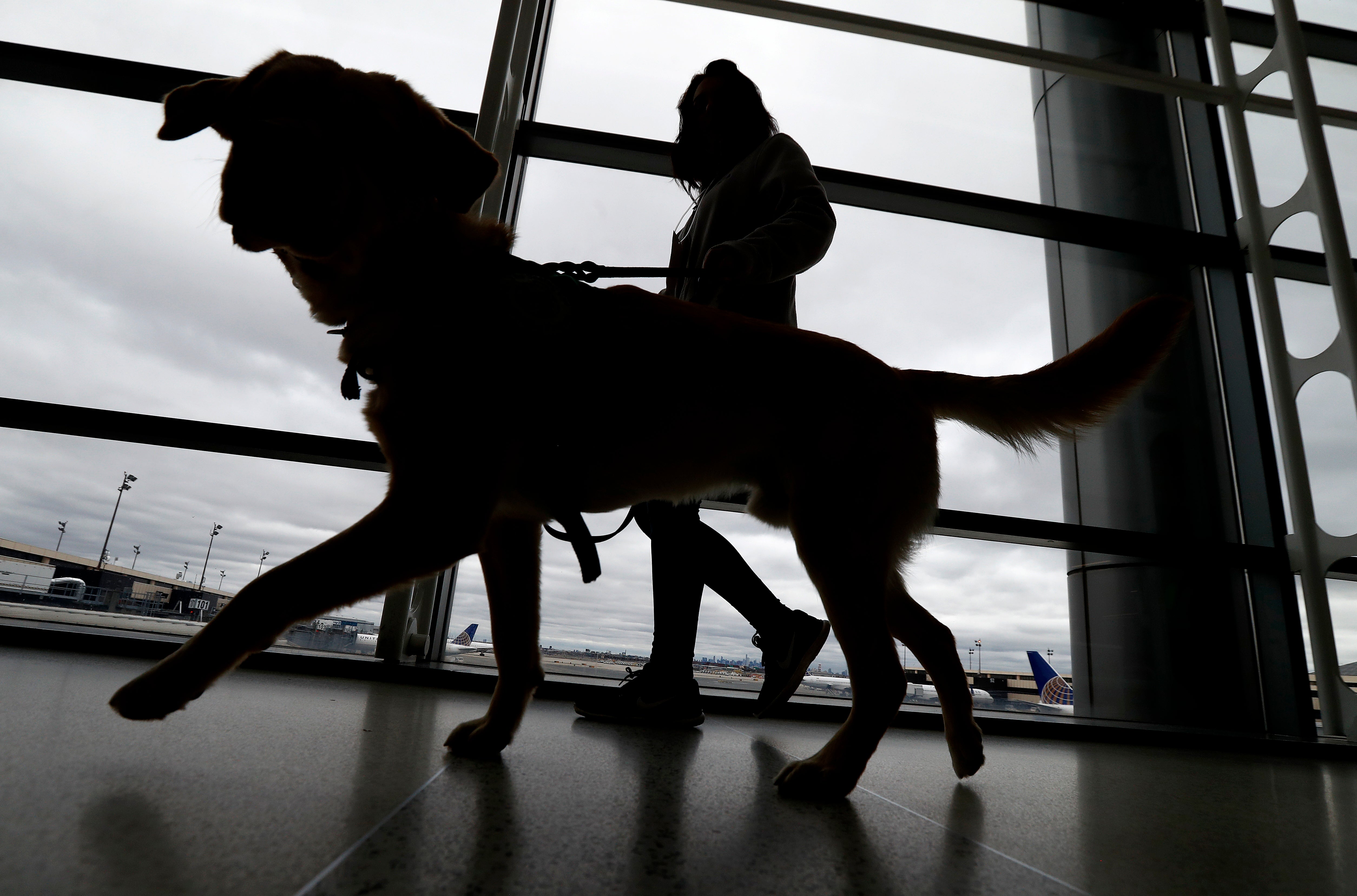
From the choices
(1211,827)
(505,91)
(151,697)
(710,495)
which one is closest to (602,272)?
(710,495)

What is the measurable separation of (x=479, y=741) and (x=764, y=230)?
46.6 inches

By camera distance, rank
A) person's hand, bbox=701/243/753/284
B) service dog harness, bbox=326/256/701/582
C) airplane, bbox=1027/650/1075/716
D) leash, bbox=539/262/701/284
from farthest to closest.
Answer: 1. airplane, bbox=1027/650/1075/716
2. person's hand, bbox=701/243/753/284
3. leash, bbox=539/262/701/284
4. service dog harness, bbox=326/256/701/582

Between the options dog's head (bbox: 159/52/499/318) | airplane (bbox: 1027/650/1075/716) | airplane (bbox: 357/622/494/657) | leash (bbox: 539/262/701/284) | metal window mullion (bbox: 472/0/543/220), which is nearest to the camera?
dog's head (bbox: 159/52/499/318)

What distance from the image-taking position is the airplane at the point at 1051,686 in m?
2.93

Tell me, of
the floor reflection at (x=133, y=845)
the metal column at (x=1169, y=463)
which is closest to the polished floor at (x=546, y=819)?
the floor reflection at (x=133, y=845)

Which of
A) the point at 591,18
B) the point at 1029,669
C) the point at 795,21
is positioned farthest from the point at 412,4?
the point at 1029,669

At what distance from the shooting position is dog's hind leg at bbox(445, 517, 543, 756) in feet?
3.67

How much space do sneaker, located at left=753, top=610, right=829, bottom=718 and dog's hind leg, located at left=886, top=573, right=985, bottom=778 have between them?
24 centimetres

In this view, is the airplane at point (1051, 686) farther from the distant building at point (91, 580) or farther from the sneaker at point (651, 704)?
the distant building at point (91, 580)

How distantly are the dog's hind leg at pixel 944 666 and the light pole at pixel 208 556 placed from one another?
2244mm

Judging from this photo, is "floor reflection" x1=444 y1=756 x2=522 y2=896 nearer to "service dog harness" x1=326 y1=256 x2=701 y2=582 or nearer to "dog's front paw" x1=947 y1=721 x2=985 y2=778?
"service dog harness" x1=326 y1=256 x2=701 y2=582

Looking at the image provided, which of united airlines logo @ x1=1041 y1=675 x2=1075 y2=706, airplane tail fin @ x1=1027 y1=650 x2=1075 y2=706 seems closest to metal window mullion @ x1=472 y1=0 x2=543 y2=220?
airplane tail fin @ x1=1027 y1=650 x2=1075 y2=706

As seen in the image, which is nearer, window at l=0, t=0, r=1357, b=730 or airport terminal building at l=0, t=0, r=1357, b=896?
airport terminal building at l=0, t=0, r=1357, b=896

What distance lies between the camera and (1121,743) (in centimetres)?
223
